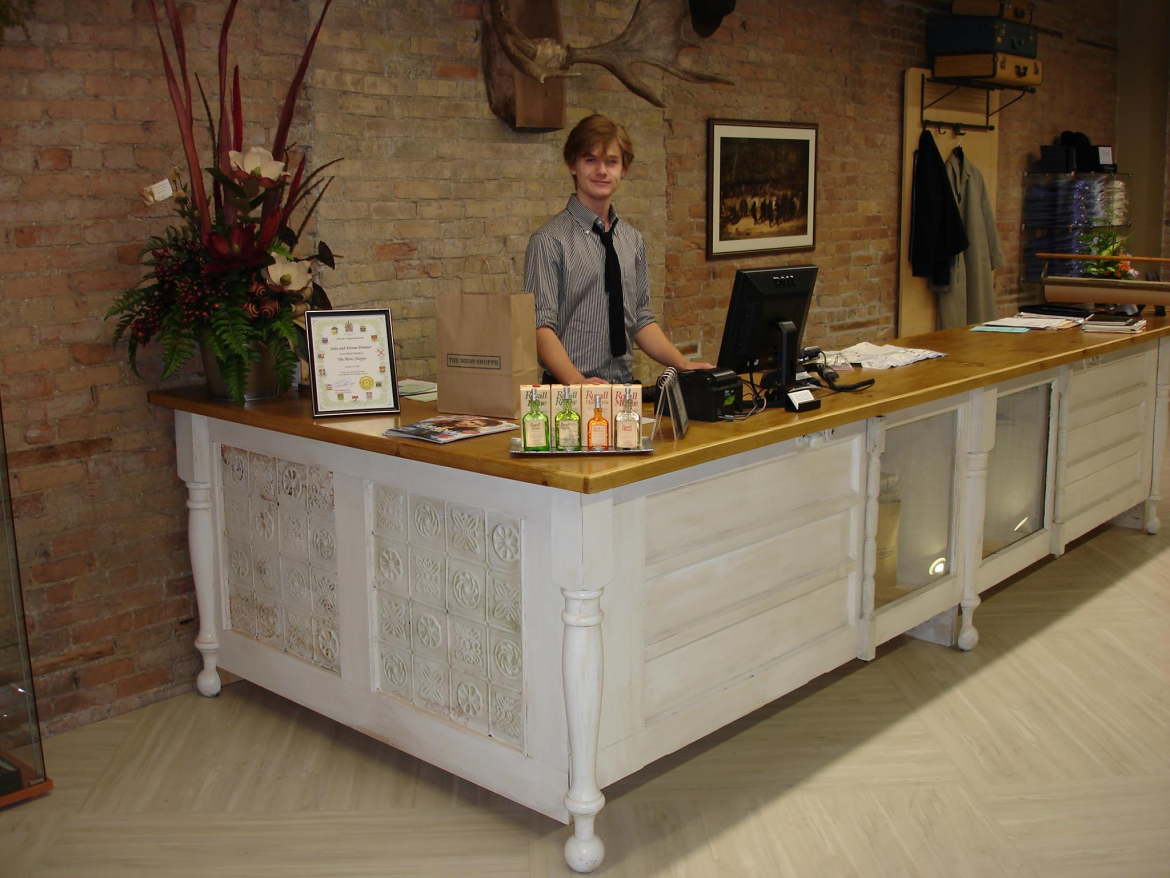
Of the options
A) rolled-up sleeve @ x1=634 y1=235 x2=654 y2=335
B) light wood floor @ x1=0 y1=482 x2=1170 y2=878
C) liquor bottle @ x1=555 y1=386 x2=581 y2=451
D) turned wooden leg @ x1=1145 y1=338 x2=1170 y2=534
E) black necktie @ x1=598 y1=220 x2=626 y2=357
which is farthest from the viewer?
turned wooden leg @ x1=1145 y1=338 x2=1170 y2=534

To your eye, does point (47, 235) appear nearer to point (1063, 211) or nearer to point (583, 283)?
point (583, 283)

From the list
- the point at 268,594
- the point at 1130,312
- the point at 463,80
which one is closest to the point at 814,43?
the point at 1130,312

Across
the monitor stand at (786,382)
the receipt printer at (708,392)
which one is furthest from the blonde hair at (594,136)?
the receipt printer at (708,392)

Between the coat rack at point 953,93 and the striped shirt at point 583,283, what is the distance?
13.0 feet

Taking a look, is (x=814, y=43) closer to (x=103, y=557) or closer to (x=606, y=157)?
(x=606, y=157)

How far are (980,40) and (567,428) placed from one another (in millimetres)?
5644

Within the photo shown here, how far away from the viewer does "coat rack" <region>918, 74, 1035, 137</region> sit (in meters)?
7.23

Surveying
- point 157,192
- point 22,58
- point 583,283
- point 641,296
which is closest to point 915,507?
point 641,296

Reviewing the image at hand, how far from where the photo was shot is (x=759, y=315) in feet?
10.4

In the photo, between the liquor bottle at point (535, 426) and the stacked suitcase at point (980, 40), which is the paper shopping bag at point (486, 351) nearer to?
the liquor bottle at point (535, 426)

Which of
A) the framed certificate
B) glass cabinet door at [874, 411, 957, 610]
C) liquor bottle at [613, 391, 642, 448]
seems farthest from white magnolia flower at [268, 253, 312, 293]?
glass cabinet door at [874, 411, 957, 610]

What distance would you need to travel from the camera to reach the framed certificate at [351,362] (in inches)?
125

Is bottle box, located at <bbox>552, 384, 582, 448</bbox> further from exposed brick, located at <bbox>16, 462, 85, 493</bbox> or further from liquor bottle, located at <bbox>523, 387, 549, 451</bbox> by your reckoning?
exposed brick, located at <bbox>16, 462, 85, 493</bbox>

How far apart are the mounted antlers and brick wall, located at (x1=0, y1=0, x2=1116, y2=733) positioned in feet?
0.63
